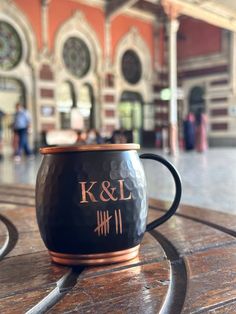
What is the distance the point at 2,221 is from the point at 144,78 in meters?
12.6

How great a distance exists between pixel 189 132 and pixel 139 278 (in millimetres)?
12050

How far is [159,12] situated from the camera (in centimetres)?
1306

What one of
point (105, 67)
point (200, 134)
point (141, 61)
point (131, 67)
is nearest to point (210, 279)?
point (200, 134)

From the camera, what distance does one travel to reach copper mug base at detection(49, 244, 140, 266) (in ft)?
1.43

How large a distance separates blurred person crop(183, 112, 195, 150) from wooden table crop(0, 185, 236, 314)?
11661 millimetres

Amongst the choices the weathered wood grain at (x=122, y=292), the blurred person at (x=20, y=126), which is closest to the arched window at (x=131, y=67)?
the blurred person at (x=20, y=126)

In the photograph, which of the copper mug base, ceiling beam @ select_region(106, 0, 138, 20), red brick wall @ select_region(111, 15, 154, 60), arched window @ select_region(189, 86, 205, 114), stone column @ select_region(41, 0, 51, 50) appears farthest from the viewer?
arched window @ select_region(189, 86, 205, 114)

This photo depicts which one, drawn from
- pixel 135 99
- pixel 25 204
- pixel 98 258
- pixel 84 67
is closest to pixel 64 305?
pixel 98 258

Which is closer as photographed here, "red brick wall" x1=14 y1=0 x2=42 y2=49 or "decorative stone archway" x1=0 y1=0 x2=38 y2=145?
"decorative stone archway" x1=0 y1=0 x2=38 y2=145

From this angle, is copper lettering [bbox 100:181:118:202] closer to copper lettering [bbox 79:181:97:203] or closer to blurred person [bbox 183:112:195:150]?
copper lettering [bbox 79:181:97:203]

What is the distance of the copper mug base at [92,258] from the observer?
0.44 metres

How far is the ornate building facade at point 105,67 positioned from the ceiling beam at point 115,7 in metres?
0.06

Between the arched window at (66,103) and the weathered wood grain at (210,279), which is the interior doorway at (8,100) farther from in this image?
the weathered wood grain at (210,279)

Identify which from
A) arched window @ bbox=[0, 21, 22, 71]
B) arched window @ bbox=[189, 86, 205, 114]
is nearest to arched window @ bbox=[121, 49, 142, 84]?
arched window @ bbox=[189, 86, 205, 114]
